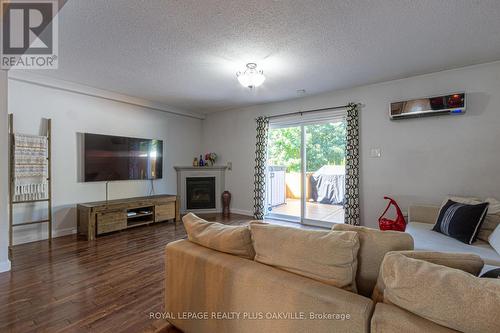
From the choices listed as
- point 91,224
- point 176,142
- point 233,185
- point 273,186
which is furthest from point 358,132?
point 91,224

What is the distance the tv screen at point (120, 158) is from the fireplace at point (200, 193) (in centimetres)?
79

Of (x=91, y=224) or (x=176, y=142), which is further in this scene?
(x=176, y=142)

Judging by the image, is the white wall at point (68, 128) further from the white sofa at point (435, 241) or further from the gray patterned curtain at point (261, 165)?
the white sofa at point (435, 241)

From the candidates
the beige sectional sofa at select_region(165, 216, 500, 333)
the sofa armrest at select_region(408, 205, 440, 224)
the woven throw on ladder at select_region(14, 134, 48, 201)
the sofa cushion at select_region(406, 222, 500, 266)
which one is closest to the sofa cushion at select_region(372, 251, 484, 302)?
the beige sectional sofa at select_region(165, 216, 500, 333)

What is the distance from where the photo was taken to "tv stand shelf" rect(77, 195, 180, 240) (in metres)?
3.63

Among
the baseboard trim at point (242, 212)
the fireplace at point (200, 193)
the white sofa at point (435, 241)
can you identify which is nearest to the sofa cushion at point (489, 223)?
the white sofa at point (435, 241)

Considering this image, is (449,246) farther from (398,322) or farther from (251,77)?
(251,77)

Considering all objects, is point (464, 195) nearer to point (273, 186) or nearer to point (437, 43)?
point (437, 43)

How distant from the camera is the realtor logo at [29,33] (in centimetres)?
195

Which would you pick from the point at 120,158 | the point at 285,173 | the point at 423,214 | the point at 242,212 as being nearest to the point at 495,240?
the point at 423,214

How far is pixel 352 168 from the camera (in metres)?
3.92

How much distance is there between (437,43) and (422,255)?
2.58 m

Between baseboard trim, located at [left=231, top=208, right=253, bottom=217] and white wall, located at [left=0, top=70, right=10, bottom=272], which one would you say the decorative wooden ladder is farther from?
baseboard trim, located at [left=231, top=208, right=253, bottom=217]

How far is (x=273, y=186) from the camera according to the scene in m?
5.20
